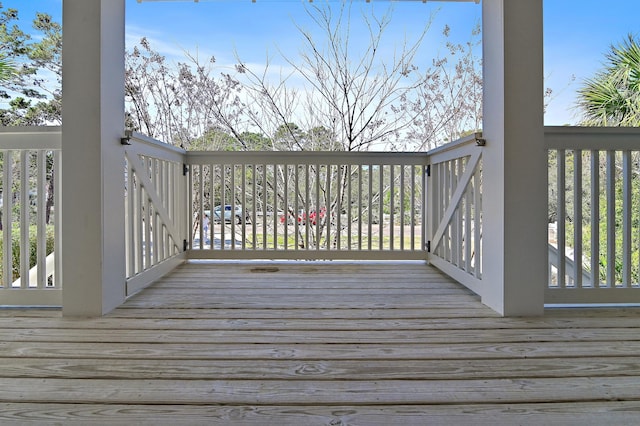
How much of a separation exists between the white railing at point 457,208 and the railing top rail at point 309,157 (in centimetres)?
25

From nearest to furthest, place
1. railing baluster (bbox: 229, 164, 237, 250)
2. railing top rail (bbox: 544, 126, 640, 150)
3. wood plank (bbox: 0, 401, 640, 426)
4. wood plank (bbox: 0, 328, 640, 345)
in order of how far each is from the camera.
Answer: wood plank (bbox: 0, 401, 640, 426), wood plank (bbox: 0, 328, 640, 345), railing top rail (bbox: 544, 126, 640, 150), railing baluster (bbox: 229, 164, 237, 250)

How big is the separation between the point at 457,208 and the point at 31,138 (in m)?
2.62

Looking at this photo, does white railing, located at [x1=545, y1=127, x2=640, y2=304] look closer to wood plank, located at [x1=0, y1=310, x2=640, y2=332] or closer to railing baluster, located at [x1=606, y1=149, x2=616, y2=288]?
railing baluster, located at [x1=606, y1=149, x2=616, y2=288]

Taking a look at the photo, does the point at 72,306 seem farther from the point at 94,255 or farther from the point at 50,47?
the point at 50,47

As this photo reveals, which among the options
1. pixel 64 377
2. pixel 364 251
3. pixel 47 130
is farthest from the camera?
pixel 364 251

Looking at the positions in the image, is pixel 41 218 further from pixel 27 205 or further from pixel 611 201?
pixel 611 201

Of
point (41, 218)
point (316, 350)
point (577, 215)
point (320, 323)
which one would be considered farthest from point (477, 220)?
point (41, 218)

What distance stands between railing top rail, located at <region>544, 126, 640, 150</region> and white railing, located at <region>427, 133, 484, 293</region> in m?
0.36

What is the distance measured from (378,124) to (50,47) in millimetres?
4409

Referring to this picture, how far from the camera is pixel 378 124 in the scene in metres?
4.75

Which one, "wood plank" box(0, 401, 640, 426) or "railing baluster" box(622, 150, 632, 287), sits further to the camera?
"railing baluster" box(622, 150, 632, 287)

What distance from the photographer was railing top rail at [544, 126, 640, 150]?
192 centimetres

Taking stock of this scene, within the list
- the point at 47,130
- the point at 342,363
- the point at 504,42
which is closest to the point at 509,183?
the point at 504,42

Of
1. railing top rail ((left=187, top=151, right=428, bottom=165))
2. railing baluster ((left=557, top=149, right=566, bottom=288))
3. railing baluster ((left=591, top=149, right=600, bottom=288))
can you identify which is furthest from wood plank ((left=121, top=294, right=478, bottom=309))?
railing top rail ((left=187, top=151, right=428, bottom=165))
